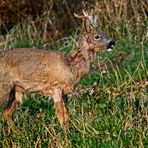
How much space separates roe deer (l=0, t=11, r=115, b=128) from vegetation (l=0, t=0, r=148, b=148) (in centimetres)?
25

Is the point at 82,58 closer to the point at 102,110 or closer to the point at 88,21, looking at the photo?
the point at 88,21

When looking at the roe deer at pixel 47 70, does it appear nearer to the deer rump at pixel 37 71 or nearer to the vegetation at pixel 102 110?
the deer rump at pixel 37 71

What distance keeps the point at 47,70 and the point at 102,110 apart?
824 millimetres

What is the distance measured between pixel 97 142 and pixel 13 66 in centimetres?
180

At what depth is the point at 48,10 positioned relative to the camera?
1788 cm

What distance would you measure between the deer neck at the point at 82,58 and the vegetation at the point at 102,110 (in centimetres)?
45

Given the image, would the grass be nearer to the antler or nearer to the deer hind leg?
the deer hind leg

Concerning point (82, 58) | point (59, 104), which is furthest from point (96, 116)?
point (82, 58)

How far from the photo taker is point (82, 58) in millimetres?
10195

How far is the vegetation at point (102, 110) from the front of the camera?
8773 mm

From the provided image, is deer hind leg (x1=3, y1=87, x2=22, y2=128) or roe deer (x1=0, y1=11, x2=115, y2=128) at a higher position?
roe deer (x1=0, y1=11, x2=115, y2=128)

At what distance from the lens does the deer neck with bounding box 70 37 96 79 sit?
10141mm

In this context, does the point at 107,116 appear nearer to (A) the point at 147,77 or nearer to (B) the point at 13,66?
(B) the point at 13,66

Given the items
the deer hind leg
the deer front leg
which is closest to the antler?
the deer front leg
